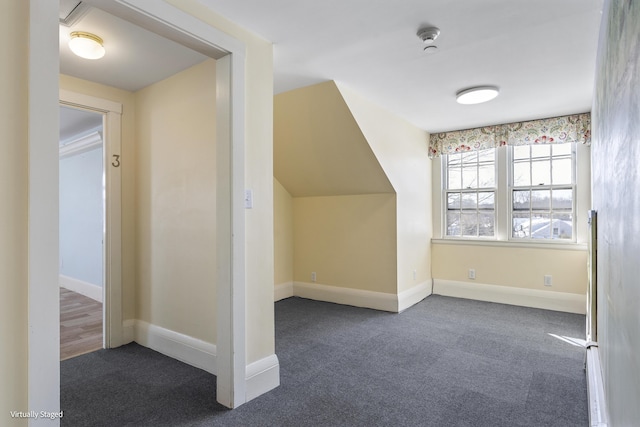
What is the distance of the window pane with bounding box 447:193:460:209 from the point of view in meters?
4.97

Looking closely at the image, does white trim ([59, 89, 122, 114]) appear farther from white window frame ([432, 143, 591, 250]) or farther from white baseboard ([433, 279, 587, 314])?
white baseboard ([433, 279, 587, 314])

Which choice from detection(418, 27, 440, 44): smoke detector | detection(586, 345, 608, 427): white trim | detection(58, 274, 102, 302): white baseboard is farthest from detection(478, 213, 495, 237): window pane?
detection(58, 274, 102, 302): white baseboard

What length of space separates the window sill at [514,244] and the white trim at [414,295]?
2.11ft

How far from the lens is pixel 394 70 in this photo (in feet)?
9.37

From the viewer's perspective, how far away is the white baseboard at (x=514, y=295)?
4066 millimetres

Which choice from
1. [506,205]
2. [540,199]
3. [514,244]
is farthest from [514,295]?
[540,199]

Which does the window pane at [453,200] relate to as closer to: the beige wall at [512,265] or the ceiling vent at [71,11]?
the beige wall at [512,265]

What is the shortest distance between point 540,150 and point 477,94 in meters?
1.79

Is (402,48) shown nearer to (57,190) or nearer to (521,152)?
(57,190)

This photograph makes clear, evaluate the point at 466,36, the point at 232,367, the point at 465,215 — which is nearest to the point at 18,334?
the point at 232,367

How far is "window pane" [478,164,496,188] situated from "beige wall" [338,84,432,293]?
687 millimetres

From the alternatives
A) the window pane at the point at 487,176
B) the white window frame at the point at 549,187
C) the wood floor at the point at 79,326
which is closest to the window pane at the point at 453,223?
the window pane at the point at 487,176

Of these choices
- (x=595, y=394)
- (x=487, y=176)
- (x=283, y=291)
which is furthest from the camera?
(x=283, y=291)

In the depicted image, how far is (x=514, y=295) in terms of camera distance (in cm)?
442
